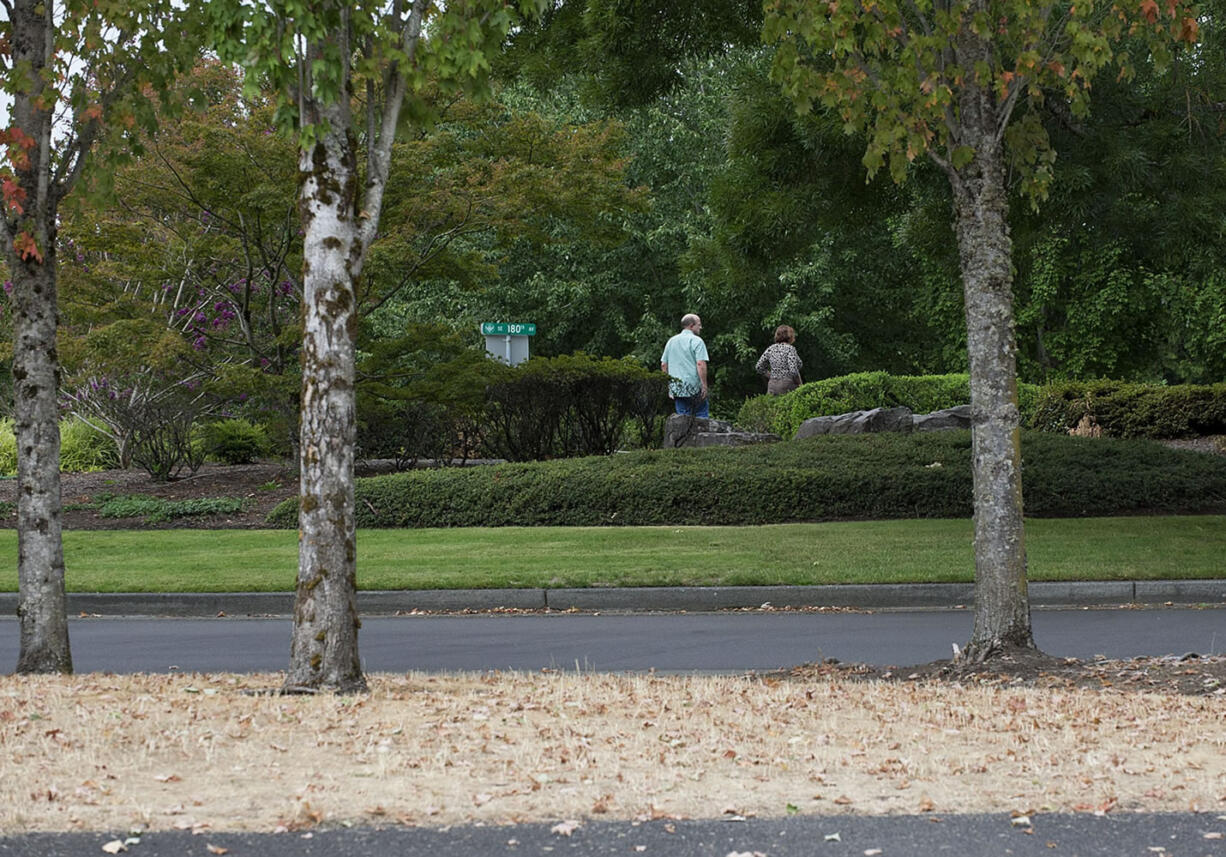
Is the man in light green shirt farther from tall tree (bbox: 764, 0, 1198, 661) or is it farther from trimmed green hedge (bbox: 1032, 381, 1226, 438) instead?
tall tree (bbox: 764, 0, 1198, 661)

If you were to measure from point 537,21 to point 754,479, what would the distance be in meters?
5.69

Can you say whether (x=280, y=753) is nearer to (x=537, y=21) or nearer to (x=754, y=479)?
(x=537, y=21)

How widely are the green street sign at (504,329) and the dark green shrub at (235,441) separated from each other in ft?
18.2

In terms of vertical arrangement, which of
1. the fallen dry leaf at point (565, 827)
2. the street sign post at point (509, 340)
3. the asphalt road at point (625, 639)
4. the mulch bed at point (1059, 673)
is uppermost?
the street sign post at point (509, 340)

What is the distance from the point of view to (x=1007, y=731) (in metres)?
6.04

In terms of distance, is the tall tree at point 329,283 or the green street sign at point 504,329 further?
the green street sign at point 504,329

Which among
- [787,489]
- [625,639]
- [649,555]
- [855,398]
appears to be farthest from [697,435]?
[625,639]

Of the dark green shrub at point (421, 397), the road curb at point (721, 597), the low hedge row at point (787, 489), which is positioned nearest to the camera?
the road curb at point (721, 597)

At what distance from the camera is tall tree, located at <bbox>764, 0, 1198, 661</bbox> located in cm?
768

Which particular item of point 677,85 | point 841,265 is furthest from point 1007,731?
point 841,265

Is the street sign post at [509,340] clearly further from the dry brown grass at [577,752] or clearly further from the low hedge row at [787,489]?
the dry brown grass at [577,752]

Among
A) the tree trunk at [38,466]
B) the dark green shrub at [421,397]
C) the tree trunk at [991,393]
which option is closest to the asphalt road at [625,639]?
the tree trunk at [991,393]

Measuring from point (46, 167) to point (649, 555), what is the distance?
713cm

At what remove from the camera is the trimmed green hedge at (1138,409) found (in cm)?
2247
